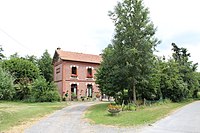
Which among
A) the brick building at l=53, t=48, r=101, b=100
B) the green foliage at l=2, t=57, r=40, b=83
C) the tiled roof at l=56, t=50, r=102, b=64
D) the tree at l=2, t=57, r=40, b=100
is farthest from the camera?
the green foliage at l=2, t=57, r=40, b=83

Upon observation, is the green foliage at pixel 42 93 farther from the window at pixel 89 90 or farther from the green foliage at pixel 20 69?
the window at pixel 89 90

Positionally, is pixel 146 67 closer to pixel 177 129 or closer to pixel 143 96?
pixel 143 96

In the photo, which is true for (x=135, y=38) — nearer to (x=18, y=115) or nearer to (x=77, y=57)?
(x=18, y=115)

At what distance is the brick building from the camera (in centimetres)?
4075

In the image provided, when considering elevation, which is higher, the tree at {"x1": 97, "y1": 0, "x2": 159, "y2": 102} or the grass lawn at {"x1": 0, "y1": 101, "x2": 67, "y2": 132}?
the tree at {"x1": 97, "y1": 0, "x2": 159, "y2": 102}

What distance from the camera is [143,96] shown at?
91.6 feet

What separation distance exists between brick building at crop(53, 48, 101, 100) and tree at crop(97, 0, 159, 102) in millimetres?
17189

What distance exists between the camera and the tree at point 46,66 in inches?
2266

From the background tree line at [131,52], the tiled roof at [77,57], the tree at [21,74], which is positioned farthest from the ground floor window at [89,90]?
the background tree line at [131,52]

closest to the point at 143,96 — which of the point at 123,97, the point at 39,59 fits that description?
the point at 123,97

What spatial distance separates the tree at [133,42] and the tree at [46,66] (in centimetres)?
3489

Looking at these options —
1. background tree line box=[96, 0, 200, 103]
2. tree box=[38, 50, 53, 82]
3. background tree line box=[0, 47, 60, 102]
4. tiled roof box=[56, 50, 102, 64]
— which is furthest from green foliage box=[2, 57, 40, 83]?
background tree line box=[96, 0, 200, 103]

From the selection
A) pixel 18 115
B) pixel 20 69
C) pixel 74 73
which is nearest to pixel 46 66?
pixel 20 69

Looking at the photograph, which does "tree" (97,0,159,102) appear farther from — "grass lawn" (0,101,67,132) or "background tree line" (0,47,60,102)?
"background tree line" (0,47,60,102)
